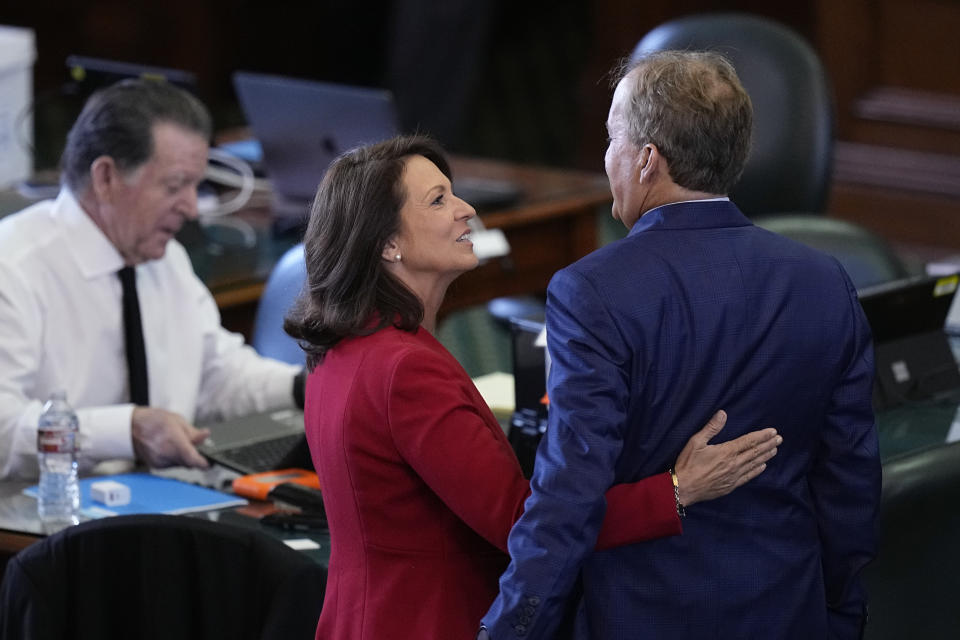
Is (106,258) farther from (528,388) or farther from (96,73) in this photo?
(96,73)

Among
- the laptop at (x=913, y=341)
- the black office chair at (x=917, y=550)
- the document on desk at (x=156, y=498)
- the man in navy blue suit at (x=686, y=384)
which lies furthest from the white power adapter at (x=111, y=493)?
the laptop at (x=913, y=341)

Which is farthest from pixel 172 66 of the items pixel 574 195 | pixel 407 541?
pixel 407 541

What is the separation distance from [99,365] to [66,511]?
20.4 inches

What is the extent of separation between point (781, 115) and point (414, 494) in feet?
8.26

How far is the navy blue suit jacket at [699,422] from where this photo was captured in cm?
171

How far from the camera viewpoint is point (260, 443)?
2768mm

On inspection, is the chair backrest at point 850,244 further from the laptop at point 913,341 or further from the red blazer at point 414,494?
the red blazer at point 414,494

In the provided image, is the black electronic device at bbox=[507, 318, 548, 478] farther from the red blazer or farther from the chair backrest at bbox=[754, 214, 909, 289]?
the chair backrest at bbox=[754, 214, 909, 289]

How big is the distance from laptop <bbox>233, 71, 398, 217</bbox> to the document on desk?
4.46 feet

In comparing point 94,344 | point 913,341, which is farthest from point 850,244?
point 94,344

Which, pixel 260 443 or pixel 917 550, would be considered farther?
pixel 260 443

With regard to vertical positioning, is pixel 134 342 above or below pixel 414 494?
below

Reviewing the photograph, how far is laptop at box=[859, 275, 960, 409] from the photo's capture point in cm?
271

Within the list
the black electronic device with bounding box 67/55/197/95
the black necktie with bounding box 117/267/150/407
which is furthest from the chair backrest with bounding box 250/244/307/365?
the black electronic device with bounding box 67/55/197/95
